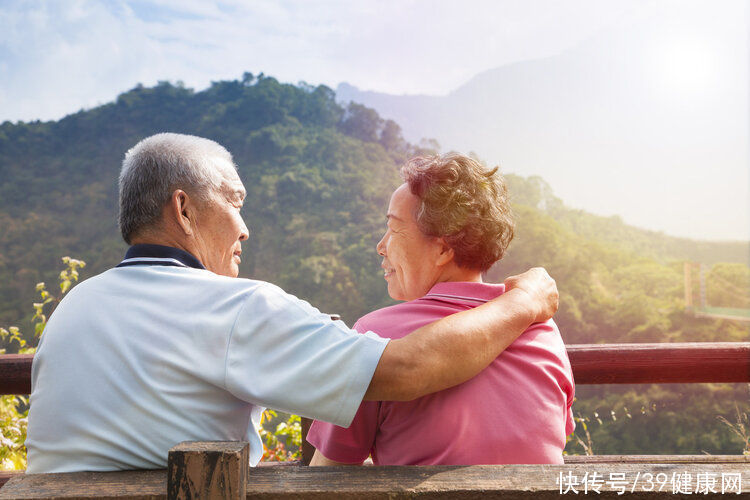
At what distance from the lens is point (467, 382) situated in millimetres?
1040

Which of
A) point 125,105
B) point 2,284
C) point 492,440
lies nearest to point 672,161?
point 125,105

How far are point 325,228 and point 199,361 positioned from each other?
26592 millimetres

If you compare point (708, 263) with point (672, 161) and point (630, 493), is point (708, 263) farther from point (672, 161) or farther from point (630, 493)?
point (630, 493)

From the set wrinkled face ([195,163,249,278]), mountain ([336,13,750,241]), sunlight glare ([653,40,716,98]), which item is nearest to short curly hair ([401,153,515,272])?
wrinkled face ([195,163,249,278])

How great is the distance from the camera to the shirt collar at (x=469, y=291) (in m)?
1.21

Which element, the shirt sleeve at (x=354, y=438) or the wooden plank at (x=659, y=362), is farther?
the wooden plank at (x=659, y=362)

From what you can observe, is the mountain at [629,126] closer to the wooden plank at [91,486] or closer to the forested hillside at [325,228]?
the forested hillside at [325,228]

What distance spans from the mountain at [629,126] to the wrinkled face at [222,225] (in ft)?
97.0

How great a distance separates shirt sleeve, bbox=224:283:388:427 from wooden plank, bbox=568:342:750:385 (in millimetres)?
1393

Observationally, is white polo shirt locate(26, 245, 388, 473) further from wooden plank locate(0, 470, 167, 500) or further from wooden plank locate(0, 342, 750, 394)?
wooden plank locate(0, 342, 750, 394)

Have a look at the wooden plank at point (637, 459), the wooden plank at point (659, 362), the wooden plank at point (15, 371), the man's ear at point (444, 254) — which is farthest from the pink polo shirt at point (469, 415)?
the wooden plank at point (15, 371)

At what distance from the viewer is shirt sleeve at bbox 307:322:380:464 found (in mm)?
1098

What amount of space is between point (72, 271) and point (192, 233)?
340 centimetres

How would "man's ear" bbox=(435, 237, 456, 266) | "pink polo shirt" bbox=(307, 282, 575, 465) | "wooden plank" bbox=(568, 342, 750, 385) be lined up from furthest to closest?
1. "wooden plank" bbox=(568, 342, 750, 385)
2. "man's ear" bbox=(435, 237, 456, 266)
3. "pink polo shirt" bbox=(307, 282, 575, 465)
